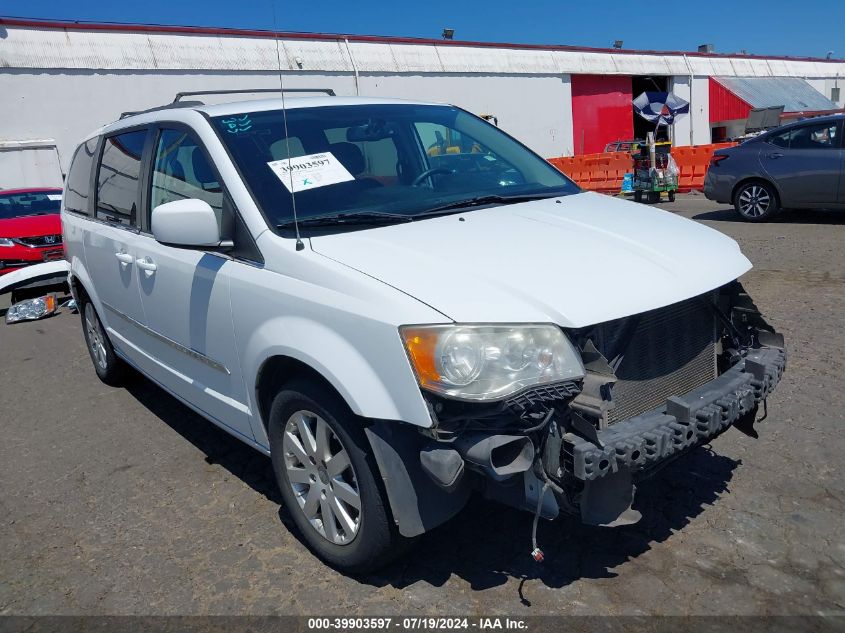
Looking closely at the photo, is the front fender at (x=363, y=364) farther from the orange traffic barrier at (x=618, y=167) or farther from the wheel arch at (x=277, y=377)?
the orange traffic barrier at (x=618, y=167)

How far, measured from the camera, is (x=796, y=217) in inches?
459

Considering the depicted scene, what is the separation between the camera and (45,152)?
2017 centimetres

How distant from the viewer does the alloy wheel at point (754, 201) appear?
36.8 feet

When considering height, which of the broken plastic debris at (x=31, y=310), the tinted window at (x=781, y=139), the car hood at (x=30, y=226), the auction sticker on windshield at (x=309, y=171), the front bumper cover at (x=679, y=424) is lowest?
the broken plastic debris at (x=31, y=310)

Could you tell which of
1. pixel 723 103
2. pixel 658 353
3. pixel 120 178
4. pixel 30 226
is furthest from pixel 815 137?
pixel 723 103

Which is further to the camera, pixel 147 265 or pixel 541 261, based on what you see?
pixel 147 265

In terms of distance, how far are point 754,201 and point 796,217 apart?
0.89 metres

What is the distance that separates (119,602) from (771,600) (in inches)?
99.0

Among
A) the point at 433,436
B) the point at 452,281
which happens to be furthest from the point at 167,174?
the point at 433,436

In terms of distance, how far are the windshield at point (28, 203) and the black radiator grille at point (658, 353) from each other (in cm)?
1046

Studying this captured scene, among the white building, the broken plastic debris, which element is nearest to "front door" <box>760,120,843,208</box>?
the white building

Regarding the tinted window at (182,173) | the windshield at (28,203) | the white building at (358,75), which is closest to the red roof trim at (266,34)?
the white building at (358,75)

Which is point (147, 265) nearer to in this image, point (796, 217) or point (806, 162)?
point (806, 162)

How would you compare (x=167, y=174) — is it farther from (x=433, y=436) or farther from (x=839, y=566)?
(x=839, y=566)
